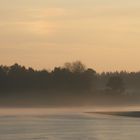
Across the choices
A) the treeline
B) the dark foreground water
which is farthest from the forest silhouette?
the dark foreground water

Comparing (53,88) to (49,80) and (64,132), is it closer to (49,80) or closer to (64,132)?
(49,80)

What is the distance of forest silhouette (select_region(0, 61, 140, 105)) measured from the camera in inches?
4685

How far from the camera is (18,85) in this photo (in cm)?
11944

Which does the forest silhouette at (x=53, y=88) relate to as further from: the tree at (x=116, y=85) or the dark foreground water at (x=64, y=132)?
the dark foreground water at (x=64, y=132)

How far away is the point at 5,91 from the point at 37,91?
8.05m

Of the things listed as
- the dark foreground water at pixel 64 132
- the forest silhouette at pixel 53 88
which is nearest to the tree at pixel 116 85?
the forest silhouette at pixel 53 88

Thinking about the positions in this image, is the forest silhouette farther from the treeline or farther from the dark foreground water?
the dark foreground water

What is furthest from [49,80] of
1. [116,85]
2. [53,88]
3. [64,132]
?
[64,132]

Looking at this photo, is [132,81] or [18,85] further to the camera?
[132,81]

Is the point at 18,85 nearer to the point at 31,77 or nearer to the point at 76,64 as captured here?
the point at 31,77

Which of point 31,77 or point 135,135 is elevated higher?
point 31,77

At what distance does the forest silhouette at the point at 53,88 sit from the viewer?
11900 centimetres

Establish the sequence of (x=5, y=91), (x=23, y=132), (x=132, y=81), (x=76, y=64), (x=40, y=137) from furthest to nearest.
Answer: (x=132, y=81) < (x=76, y=64) < (x=5, y=91) < (x=23, y=132) < (x=40, y=137)

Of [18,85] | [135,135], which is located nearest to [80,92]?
[18,85]
